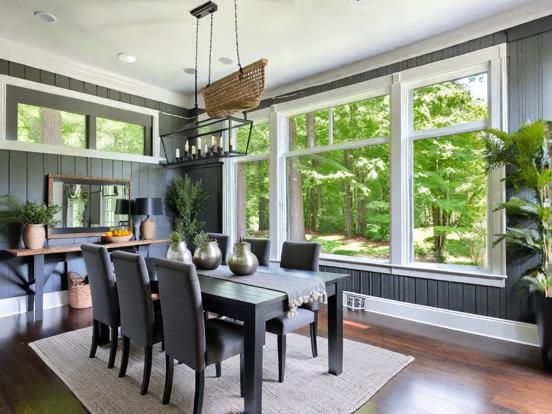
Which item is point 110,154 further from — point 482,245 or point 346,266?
point 482,245

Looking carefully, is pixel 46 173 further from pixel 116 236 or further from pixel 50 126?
pixel 116 236

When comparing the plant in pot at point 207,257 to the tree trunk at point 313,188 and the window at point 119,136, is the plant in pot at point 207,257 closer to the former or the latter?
the tree trunk at point 313,188

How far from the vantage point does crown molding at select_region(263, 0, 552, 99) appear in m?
3.21

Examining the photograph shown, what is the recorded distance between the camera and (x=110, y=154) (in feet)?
16.6

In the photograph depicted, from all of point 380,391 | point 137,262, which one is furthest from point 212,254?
point 380,391

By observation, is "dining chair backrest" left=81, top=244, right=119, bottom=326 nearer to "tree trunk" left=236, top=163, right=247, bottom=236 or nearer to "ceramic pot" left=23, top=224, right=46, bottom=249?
"ceramic pot" left=23, top=224, right=46, bottom=249

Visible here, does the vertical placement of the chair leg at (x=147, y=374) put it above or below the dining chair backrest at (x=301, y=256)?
below

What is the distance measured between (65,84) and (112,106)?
653 mm

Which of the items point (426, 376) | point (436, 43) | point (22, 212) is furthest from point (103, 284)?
point (436, 43)

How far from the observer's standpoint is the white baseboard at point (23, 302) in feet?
13.5

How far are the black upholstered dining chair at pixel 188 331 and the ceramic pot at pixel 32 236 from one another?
279cm

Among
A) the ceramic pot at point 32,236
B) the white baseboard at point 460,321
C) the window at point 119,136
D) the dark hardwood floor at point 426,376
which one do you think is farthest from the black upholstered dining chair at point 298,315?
the window at point 119,136

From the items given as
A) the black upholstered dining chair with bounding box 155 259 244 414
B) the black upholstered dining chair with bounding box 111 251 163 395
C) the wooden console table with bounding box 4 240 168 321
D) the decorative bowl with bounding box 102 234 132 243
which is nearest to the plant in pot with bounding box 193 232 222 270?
the black upholstered dining chair with bounding box 111 251 163 395

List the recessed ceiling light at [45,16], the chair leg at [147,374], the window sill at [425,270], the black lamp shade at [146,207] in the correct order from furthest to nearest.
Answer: the black lamp shade at [146,207] < the window sill at [425,270] < the recessed ceiling light at [45,16] < the chair leg at [147,374]
